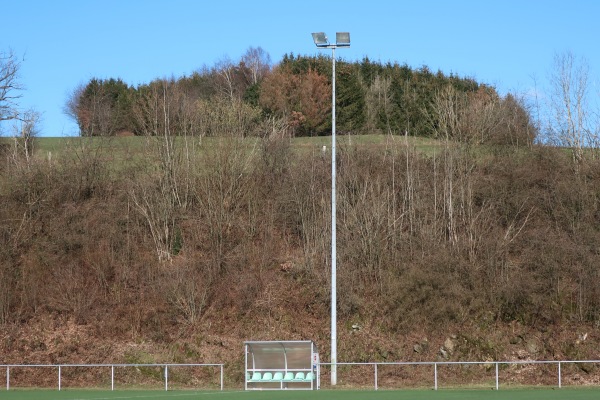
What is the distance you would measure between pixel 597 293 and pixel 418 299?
897cm

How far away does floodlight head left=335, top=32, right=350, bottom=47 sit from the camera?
3262 centimetres

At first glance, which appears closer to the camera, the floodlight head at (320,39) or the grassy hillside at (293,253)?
the floodlight head at (320,39)

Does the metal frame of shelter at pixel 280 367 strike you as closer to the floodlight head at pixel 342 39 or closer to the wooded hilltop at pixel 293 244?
the wooded hilltop at pixel 293 244

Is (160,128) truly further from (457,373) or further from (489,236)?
(457,373)

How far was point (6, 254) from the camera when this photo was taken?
5047cm

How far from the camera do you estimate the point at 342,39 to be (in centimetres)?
3269

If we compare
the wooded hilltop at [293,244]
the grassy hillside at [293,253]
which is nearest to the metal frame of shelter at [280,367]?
the grassy hillside at [293,253]

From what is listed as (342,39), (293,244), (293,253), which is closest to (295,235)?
(293,244)

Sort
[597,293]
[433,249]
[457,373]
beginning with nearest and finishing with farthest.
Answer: [457,373]
[597,293]
[433,249]

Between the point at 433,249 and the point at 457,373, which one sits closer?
the point at 457,373

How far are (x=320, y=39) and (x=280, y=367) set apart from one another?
12.5m

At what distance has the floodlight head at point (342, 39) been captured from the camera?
1284 inches

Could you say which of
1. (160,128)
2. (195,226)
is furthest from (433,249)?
(160,128)

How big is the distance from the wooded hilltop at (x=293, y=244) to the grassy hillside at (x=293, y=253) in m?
0.12
